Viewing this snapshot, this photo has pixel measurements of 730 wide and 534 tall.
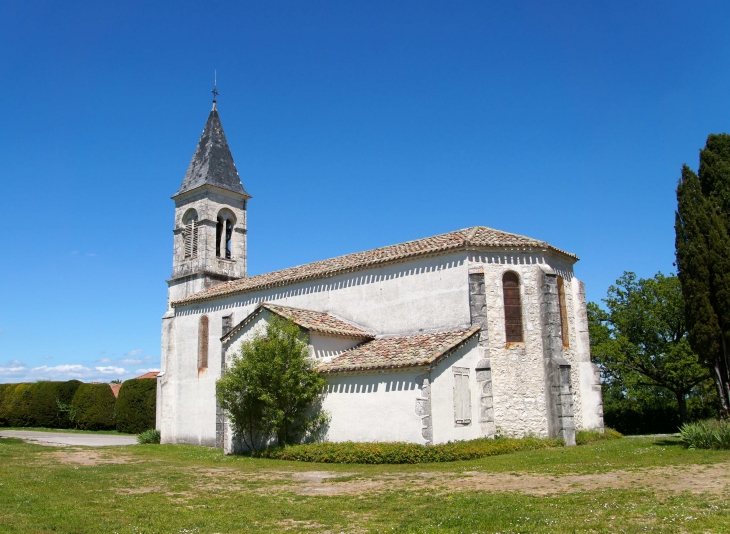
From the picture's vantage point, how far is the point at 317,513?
37.5 feet

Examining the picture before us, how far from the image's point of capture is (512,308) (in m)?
24.1

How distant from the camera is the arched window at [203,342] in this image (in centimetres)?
3284

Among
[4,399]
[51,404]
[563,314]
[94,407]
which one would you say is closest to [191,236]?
[94,407]

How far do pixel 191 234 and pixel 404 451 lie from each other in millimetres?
24066

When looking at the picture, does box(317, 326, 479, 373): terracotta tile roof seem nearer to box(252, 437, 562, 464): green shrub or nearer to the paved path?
box(252, 437, 562, 464): green shrub

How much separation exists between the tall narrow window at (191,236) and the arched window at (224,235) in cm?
130

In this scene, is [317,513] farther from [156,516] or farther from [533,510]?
[533,510]

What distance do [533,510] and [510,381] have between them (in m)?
12.6

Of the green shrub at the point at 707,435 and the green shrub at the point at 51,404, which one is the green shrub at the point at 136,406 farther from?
the green shrub at the point at 707,435

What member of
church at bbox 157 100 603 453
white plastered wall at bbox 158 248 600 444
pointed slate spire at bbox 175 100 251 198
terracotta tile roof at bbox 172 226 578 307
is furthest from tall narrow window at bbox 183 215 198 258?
white plastered wall at bbox 158 248 600 444

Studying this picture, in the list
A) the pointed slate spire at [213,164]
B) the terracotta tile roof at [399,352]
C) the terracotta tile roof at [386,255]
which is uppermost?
the pointed slate spire at [213,164]

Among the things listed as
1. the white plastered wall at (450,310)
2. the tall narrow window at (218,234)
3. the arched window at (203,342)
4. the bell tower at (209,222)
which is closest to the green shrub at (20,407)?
the bell tower at (209,222)

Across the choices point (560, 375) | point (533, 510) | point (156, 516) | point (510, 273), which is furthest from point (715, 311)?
point (156, 516)

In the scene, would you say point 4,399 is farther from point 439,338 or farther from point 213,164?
point 439,338
